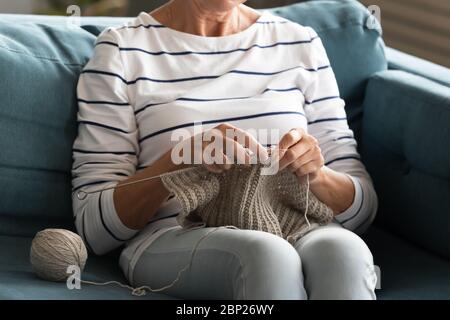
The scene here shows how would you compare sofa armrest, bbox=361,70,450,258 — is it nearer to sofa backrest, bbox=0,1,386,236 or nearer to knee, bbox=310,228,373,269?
knee, bbox=310,228,373,269

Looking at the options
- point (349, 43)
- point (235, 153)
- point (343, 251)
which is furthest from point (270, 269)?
point (349, 43)

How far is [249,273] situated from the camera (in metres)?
1.47

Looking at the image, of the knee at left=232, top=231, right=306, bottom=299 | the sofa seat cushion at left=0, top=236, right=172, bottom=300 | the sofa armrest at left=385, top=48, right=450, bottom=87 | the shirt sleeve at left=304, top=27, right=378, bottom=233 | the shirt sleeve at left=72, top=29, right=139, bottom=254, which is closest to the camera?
the knee at left=232, top=231, right=306, bottom=299

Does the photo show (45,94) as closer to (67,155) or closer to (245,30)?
(67,155)

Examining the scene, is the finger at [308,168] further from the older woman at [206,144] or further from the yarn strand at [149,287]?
the yarn strand at [149,287]

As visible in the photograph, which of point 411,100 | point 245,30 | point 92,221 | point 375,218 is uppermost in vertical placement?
point 245,30

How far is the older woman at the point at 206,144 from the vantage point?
152 centimetres

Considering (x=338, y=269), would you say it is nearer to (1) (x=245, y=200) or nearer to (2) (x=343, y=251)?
(2) (x=343, y=251)

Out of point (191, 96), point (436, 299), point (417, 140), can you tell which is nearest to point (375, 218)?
point (417, 140)

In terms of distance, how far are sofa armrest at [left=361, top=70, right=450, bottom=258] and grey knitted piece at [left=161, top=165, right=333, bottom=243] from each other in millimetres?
272

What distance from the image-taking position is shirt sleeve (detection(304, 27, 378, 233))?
1.83 meters

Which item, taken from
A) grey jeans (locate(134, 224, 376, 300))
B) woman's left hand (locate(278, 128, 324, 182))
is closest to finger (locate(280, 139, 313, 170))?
woman's left hand (locate(278, 128, 324, 182))

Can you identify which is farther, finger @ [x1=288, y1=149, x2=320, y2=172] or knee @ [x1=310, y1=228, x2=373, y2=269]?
finger @ [x1=288, y1=149, x2=320, y2=172]
